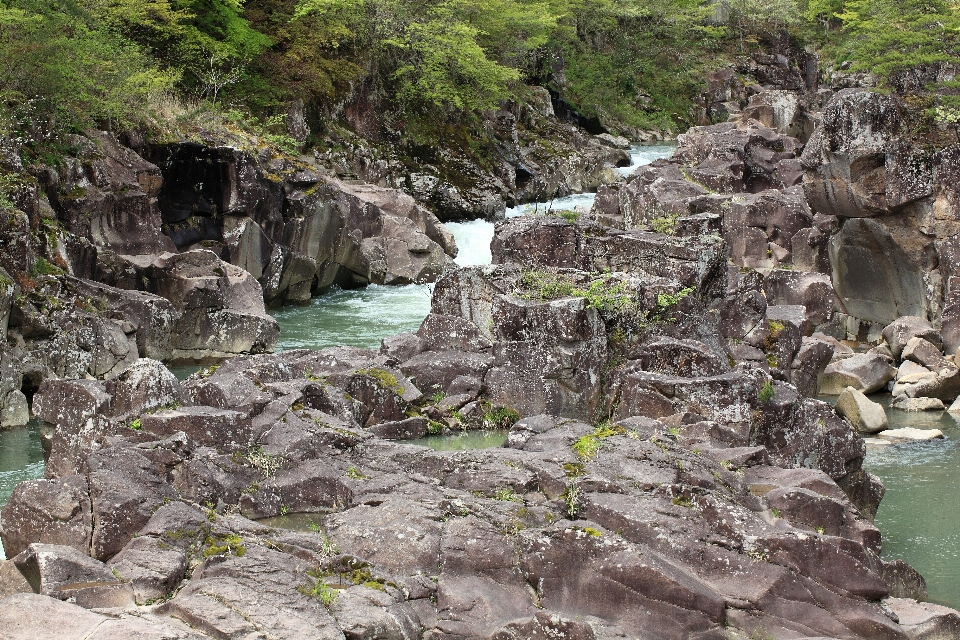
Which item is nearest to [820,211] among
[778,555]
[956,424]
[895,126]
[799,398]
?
[895,126]

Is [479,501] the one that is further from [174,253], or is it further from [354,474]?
[174,253]

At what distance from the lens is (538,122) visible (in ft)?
180

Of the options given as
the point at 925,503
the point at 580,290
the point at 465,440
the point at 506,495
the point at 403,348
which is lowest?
the point at 925,503

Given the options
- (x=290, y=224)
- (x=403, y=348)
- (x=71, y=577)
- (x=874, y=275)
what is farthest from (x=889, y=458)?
(x=290, y=224)

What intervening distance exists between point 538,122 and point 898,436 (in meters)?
34.4

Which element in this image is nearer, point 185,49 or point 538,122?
point 185,49

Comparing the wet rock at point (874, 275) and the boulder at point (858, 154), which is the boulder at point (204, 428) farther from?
the wet rock at point (874, 275)

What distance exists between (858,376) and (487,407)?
1296 centimetres

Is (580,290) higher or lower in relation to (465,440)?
higher

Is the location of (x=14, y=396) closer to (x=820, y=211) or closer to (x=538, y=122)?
(x=820, y=211)

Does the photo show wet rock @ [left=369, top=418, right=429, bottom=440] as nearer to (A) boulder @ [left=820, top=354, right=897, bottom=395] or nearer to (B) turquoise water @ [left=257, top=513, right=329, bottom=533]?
(B) turquoise water @ [left=257, top=513, right=329, bottom=533]

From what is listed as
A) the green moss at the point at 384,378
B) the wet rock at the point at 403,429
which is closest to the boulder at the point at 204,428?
the wet rock at the point at 403,429

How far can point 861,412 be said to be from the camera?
79.9ft

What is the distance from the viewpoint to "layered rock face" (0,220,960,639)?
35.1 ft
